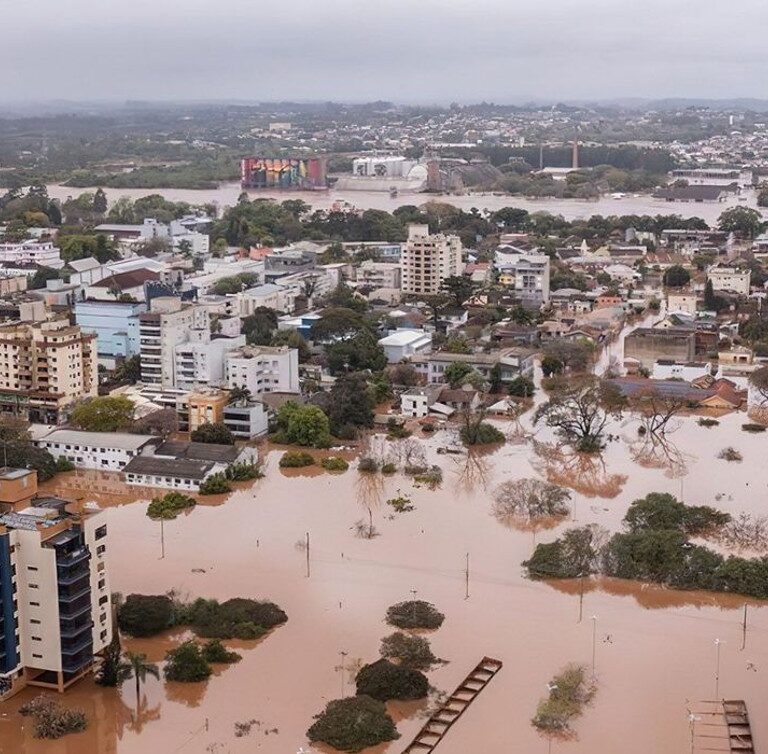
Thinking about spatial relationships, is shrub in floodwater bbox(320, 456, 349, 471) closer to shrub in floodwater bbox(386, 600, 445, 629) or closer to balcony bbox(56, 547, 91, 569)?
shrub in floodwater bbox(386, 600, 445, 629)

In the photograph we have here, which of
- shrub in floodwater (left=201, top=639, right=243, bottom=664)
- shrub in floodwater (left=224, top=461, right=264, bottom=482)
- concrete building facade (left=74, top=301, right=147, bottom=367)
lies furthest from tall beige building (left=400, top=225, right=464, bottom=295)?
shrub in floodwater (left=201, top=639, right=243, bottom=664)

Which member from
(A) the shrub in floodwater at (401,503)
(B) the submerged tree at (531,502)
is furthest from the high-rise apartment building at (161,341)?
(B) the submerged tree at (531,502)

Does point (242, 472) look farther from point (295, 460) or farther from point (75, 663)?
point (75, 663)

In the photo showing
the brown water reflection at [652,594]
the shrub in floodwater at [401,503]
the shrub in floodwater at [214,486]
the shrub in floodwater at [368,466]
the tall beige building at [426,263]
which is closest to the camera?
the brown water reflection at [652,594]

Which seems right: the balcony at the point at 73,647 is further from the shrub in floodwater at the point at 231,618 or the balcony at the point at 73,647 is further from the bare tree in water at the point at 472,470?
the bare tree in water at the point at 472,470

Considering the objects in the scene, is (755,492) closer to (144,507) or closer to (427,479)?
(427,479)
